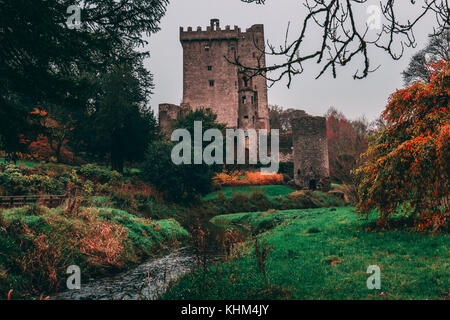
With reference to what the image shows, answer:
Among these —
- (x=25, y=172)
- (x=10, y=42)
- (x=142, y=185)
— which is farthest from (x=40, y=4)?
(x=142, y=185)

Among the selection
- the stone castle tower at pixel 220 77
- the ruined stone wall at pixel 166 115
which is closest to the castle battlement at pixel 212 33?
the stone castle tower at pixel 220 77

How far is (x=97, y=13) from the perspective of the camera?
686cm

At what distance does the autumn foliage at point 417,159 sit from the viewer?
6703mm

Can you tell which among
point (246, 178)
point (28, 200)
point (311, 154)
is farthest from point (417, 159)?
point (311, 154)

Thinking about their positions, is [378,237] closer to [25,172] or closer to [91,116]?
[25,172]

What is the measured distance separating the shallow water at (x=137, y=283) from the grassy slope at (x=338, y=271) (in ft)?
2.36

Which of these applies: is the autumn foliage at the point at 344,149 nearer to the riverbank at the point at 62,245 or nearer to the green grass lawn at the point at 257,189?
the green grass lawn at the point at 257,189

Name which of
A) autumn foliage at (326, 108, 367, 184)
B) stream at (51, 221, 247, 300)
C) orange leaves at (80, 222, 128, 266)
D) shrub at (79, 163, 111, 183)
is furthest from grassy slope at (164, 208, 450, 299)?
shrub at (79, 163, 111, 183)

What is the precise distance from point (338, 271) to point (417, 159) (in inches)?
124

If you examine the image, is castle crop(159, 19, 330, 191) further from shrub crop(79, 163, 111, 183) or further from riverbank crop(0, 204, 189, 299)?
riverbank crop(0, 204, 189, 299)

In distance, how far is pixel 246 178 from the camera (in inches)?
1144

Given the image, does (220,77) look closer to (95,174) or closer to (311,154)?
(311,154)

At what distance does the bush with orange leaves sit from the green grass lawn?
32.9 inches
